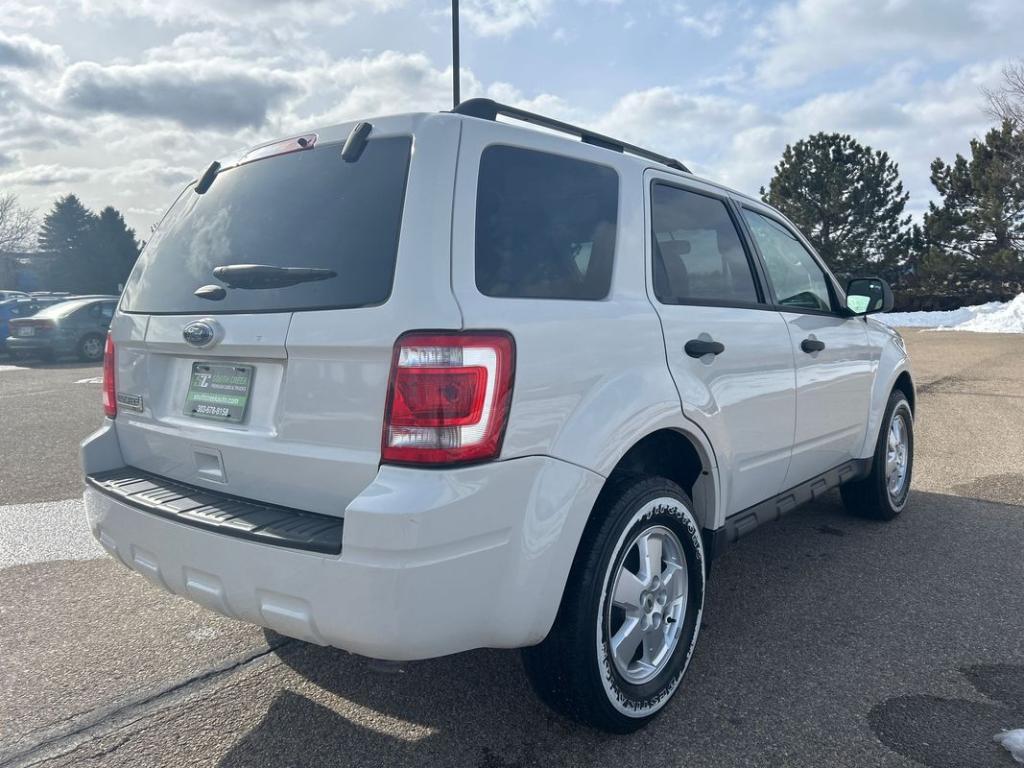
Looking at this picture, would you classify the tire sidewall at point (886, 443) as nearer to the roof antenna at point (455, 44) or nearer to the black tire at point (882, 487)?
the black tire at point (882, 487)

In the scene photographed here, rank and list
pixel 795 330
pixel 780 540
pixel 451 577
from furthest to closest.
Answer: pixel 780 540, pixel 795 330, pixel 451 577

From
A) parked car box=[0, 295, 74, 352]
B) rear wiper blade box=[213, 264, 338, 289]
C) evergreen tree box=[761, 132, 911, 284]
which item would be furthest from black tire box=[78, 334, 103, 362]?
evergreen tree box=[761, 132, 911, 284]

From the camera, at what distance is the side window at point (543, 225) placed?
2244mm

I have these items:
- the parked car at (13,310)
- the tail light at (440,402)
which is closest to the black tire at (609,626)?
the tail light at (440,402)

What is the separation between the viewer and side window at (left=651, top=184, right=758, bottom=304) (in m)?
2.92

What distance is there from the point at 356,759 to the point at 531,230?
5.65ft

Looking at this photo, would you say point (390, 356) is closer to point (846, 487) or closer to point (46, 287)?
point (846, 487)

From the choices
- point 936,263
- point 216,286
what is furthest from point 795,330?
point 936,263

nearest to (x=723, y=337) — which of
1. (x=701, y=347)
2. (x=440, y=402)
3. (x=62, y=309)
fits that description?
(x=701, y=347)

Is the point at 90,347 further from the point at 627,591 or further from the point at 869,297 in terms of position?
the point at 627,591

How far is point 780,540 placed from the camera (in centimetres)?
457

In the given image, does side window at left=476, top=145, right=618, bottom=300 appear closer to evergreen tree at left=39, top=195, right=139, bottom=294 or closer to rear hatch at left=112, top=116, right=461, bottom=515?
A: rear hatch at left=112, top=116, right=461, bottom=515

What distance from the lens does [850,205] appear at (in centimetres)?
3550

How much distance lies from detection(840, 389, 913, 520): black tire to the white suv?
1.92 meters
